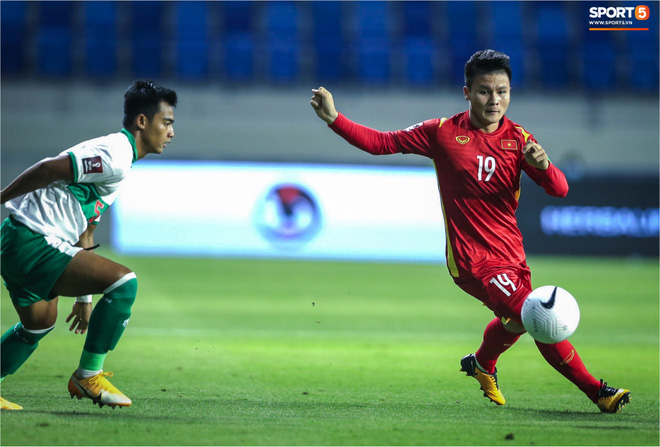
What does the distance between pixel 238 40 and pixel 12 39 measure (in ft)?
18.4

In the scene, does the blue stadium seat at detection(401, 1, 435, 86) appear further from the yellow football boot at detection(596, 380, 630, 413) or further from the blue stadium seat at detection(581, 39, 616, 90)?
the yellow football boot at detection(596, 380, 630, 413)

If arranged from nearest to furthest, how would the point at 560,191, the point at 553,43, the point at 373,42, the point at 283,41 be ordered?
the point at 560,191 → the point at 283,41 → the point at 373,42 → the point at 553,43

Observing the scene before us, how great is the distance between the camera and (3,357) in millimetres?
4539

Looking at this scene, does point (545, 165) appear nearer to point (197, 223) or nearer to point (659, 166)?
point (197, 223)

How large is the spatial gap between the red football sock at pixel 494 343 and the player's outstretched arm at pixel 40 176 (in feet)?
8.83

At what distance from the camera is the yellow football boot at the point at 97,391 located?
4355 millimetres

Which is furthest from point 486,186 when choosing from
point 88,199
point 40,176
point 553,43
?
point 553,43

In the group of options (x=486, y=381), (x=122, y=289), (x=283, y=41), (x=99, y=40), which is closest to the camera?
(x=122, y=289)

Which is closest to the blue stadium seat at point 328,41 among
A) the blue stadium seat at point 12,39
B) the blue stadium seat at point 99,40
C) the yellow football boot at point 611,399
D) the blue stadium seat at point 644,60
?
the blue stadium seat at point 99,40

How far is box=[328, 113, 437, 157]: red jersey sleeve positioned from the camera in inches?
190

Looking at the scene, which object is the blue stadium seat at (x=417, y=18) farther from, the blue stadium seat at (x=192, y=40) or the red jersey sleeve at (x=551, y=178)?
the red jersey sleeve at (x=551, y=178)

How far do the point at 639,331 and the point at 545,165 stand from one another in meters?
5.41

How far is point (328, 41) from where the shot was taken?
21.4 metres

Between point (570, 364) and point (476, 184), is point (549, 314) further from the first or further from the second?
point (476, 184)
